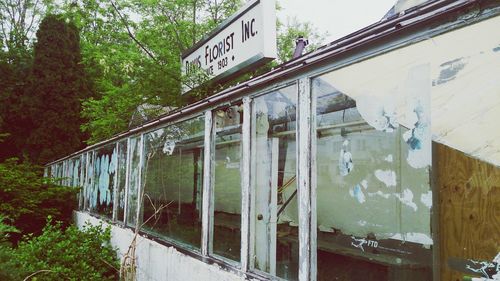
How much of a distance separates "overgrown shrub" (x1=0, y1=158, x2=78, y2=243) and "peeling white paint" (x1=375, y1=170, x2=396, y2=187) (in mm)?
10444

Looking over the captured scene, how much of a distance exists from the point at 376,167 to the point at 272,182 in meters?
1.18

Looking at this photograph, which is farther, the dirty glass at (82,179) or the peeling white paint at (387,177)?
the dirty glass at (82,179)

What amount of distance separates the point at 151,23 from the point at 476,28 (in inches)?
408

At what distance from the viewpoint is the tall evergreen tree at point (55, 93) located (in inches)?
1003

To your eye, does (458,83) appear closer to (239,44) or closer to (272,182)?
(272,182)

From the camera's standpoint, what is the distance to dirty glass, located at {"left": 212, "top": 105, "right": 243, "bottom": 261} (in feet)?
14.9

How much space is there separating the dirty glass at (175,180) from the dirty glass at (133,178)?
1.34 feet

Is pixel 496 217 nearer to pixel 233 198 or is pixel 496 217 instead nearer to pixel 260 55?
pixel 233 198

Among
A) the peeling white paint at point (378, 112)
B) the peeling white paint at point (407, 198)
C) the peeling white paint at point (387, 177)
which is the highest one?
the peeling white paint at point (378, 112)

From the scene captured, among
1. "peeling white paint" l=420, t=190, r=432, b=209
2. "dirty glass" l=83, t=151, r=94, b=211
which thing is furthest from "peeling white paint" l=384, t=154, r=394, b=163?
"dirty glass" l=83, t=151, r=94, b=211

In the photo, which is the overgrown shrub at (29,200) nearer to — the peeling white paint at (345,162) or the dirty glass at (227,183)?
the dirty glass at (227,183)

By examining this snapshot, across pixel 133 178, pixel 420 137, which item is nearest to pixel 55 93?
pixel 133 178

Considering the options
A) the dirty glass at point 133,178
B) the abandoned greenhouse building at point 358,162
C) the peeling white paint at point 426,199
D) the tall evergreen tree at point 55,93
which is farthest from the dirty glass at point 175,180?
the tall evergreen tree at point 55,93

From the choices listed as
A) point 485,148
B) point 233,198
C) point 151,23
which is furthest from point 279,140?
point 151,23
